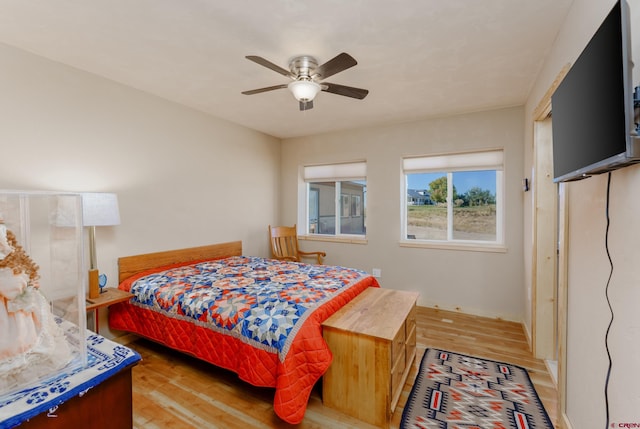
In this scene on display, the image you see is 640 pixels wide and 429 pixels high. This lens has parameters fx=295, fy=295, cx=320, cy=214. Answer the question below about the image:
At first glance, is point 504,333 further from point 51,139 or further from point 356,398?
point 51,139

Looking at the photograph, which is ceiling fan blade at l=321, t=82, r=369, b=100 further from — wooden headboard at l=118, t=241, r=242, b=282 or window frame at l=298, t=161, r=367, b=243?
wooden headboard at l=118, t=241, r=242, b=282

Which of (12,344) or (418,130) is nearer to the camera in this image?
(12,344)

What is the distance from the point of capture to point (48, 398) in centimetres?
83

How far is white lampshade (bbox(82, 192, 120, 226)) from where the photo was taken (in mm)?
2301

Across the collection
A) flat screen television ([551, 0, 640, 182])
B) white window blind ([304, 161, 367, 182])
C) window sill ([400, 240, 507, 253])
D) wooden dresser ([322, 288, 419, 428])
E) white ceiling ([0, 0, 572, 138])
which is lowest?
wooden dresser ([322, 288, 419, 428])

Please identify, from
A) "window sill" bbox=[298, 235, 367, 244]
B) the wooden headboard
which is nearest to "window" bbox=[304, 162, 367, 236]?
"window sill" bbox=[298, 235, 367, 244]

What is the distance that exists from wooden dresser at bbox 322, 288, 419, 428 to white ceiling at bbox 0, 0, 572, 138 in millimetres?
1970

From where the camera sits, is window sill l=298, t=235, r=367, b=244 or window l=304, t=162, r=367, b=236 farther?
window l=304, t=162, r=367, b=236

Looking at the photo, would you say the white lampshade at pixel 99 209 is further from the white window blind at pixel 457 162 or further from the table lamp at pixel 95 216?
the white window blind at pixel 457 162

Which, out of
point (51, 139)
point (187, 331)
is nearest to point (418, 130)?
point (187, 331)

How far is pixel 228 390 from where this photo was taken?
216 cm

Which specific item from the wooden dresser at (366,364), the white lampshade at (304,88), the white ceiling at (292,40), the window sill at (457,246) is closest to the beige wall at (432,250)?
the window sill at (457,246)

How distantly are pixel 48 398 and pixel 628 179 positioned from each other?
6.72ft

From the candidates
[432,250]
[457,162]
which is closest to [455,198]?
[457,162]
